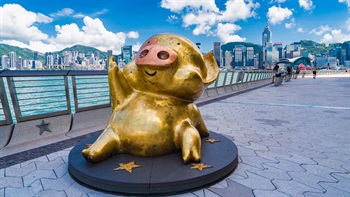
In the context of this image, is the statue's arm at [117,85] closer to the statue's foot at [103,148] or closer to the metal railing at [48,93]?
the statue's foot at [103,148]

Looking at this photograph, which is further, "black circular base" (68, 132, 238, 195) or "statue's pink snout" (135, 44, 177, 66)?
"statue's pink snout" (135, 44, 177, 66)

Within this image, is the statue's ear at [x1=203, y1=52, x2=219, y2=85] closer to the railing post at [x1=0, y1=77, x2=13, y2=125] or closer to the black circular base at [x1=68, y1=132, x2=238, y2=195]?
the black circular base at [x1=68, y1=132, x2=238, y2=195]

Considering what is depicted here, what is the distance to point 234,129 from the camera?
594 cm

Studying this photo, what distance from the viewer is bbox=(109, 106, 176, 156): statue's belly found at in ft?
10.3

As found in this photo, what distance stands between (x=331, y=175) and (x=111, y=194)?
9.34 ft

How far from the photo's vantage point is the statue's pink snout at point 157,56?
121 inches

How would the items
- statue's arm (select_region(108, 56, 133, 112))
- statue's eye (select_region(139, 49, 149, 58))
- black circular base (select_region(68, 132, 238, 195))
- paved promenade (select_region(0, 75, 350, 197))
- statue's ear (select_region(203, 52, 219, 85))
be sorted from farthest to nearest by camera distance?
statue's ear (select_region(203, 52, 219, 85))
statue's arm (select_region(108, 56, 133, 112))
statue's eye (select_region(139, 49, 149, 58))
paved promenade (select_region(0, 75, 350, 197))
black circular base (select_region(68, 132, 238, 195))

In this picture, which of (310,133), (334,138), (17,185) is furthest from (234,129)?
(17,185)

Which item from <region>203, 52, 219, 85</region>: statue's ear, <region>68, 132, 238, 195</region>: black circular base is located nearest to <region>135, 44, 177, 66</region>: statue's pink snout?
<region>203, 52, 219, 85</region>: statue's ear

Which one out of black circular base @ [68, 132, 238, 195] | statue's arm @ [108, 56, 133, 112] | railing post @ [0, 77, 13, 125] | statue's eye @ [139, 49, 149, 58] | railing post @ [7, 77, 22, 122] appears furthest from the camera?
railing post @ [7, 77, 22, 122]

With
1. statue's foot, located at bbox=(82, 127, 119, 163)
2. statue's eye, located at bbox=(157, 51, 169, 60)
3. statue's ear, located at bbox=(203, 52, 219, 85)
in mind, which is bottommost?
statue's foot, located at bbox=(82, 127, 119, 163)

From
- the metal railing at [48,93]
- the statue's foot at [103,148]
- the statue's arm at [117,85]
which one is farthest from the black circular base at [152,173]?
the metal railing at [48,93]

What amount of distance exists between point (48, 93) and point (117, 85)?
107 inches

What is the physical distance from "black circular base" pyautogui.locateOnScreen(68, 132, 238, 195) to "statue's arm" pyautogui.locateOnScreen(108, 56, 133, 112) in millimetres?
800
